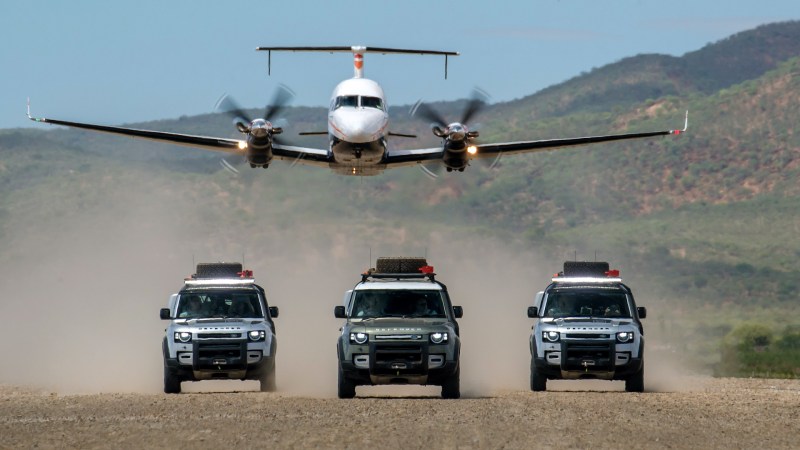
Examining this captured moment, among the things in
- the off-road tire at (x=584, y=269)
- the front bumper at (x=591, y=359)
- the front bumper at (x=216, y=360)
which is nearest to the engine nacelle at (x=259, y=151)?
the off-road tire at (x=584, y=269)

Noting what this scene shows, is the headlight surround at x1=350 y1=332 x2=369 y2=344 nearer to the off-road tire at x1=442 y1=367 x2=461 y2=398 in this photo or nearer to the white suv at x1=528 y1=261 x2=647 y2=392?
the off-road tire at x1=442 y1=367 x2=461 y2=398

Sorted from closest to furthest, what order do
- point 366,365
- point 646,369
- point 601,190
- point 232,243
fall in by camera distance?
point 366,365
point 646,369
point 232,243
point 601,190

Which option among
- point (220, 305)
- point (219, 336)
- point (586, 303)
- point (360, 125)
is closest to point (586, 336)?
point (586, 303)

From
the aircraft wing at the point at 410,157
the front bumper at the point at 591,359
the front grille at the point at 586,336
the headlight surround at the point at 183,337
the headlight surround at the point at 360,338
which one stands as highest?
the aircraft wing at the point at 410,157

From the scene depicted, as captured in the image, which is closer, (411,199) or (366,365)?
(366,365)

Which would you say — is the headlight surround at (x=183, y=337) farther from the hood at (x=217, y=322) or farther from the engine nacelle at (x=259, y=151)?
the engine nacelle at (x=259, y=151)

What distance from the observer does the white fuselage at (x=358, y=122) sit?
41.8m

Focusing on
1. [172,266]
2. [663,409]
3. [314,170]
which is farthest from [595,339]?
[314,170]

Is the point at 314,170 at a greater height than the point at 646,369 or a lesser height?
greater

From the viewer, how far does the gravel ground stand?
20750mm

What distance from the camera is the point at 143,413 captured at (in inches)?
992

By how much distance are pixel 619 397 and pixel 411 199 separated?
4362 cm

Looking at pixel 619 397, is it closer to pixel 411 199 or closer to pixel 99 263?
pixel 411 199

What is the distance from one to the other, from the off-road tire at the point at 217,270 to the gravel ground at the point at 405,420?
247cm
